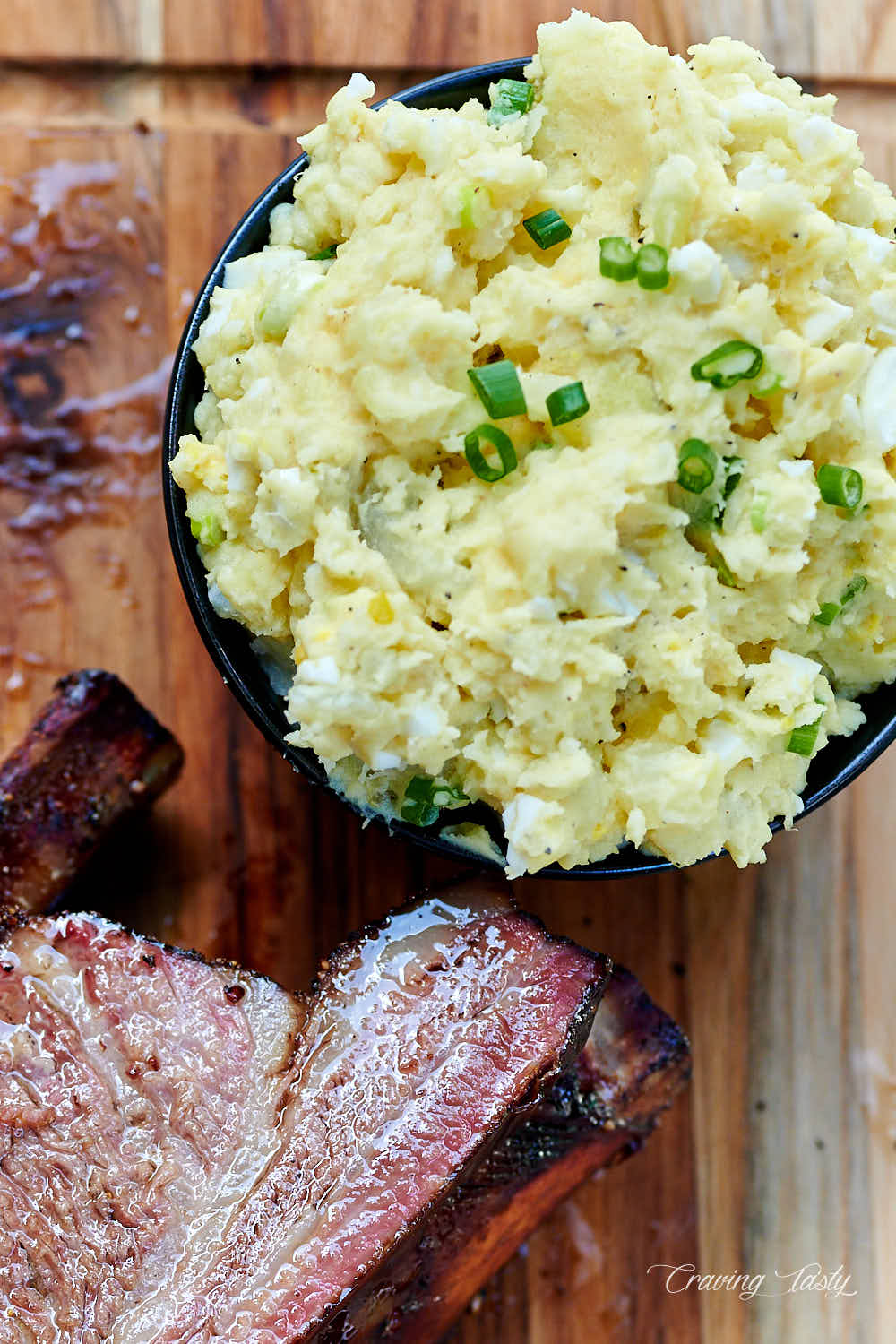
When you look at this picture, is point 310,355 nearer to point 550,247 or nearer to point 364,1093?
point 550,247

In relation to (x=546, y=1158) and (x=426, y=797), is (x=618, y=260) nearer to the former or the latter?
(x=426, y=797)

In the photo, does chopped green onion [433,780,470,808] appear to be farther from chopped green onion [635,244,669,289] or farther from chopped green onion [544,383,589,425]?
chopped green onion [635,244,669,289]

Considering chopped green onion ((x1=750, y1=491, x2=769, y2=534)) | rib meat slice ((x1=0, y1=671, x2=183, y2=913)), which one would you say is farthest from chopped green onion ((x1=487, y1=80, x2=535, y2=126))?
rib meat slice ((x1=0, y1=671, x2=183, y2=913))

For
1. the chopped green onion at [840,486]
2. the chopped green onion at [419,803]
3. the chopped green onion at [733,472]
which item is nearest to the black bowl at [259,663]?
the chopped green onion at [419,803]

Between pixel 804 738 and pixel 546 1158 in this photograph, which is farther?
pixel 546 1158

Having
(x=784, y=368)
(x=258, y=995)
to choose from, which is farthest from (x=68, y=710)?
(x=784, y=368)

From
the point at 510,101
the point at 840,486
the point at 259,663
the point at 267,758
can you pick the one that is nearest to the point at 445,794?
the point at 259,663
